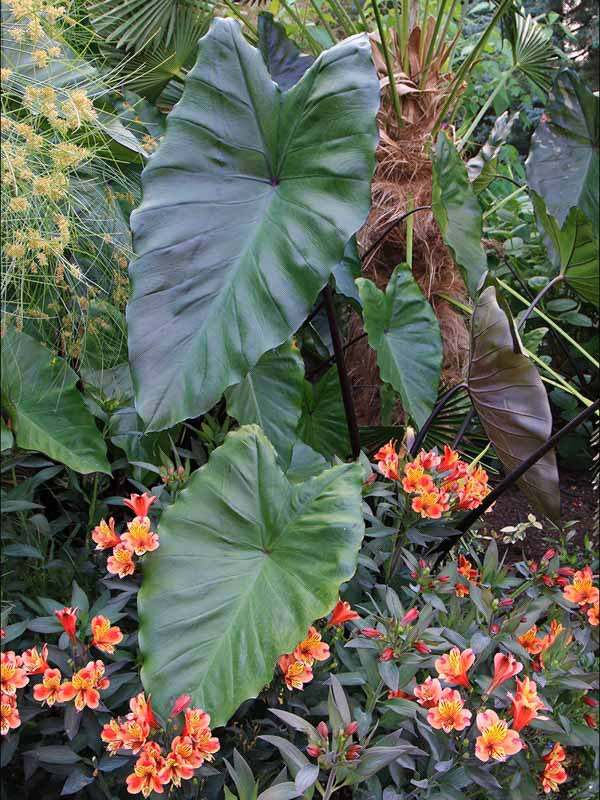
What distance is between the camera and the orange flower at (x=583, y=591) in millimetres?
1043

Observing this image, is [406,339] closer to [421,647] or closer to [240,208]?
[240,208]

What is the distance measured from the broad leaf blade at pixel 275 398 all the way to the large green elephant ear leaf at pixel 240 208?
221 millimetres

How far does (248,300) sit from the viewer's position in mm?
1060

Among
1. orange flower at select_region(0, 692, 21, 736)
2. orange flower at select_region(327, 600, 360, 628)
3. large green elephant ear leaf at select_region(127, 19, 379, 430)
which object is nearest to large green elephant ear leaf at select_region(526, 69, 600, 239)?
large green elephant ear leaf at select_region(127, 19, 379, 430)

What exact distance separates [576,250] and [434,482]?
0.62m

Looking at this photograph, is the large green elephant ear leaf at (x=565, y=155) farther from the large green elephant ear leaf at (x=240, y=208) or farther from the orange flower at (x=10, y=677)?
the orange flower at (x=10, y=677)

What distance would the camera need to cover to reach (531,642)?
963 mm

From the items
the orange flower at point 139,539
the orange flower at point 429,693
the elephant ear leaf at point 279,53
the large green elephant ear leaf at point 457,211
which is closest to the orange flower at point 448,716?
the orange flower at point 429,693

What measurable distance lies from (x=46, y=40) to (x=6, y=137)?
0.24 m

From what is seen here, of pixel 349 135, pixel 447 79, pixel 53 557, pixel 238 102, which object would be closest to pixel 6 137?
pixel 238 102

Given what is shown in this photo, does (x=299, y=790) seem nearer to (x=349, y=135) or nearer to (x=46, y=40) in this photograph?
(x=349, y=135)

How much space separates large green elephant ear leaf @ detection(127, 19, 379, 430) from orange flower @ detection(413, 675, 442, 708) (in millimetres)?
446

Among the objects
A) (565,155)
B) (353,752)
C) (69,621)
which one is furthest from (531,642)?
(565,155)

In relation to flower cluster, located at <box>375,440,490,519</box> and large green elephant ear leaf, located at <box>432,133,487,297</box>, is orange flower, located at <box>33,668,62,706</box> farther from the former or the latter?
large green elephant ear leaf, located at <box>432,133,487,297</box>
